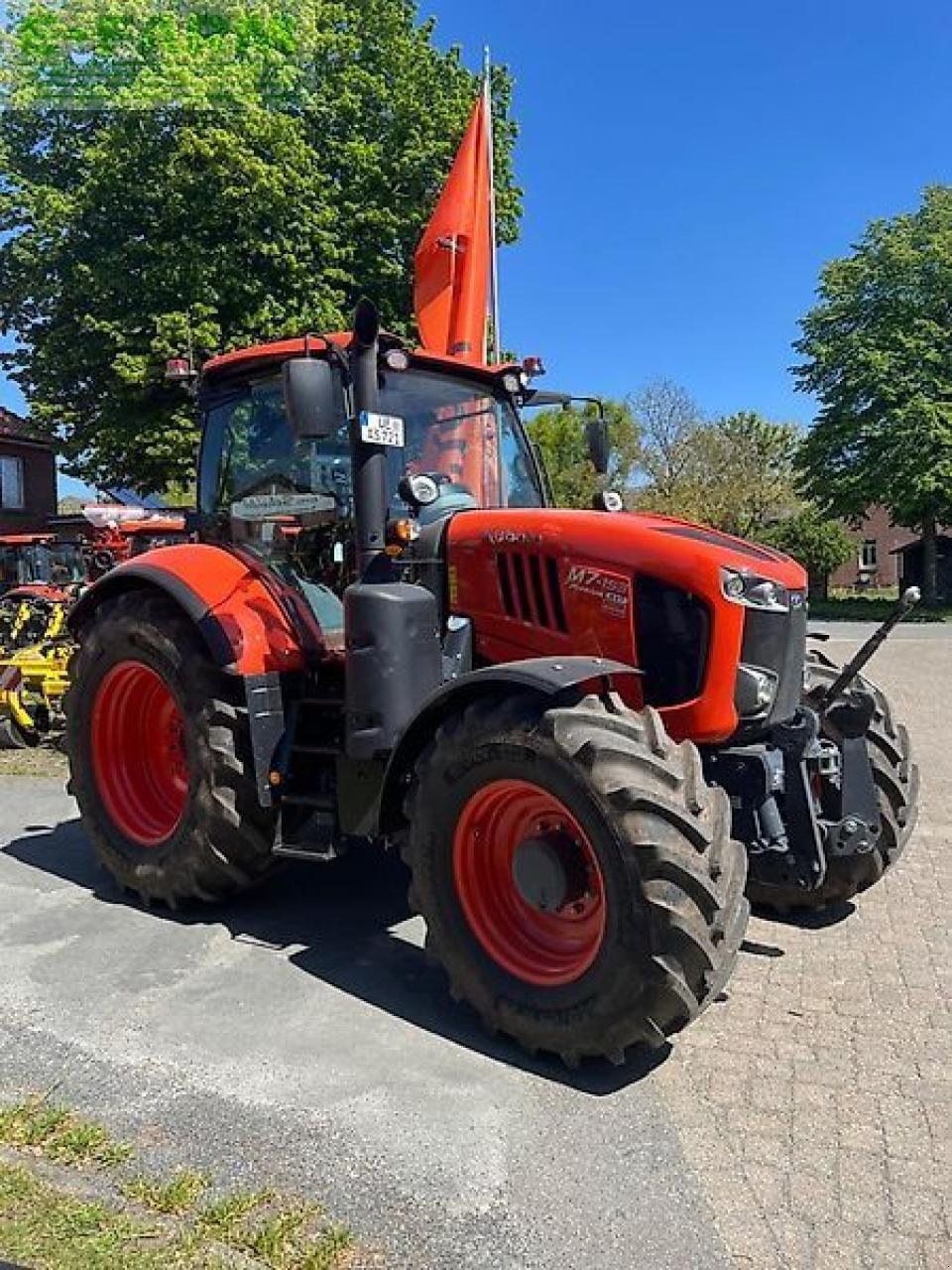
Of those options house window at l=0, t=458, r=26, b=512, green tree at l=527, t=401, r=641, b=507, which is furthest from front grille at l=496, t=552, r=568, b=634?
house window at l=0, t=458, r=26, b=512

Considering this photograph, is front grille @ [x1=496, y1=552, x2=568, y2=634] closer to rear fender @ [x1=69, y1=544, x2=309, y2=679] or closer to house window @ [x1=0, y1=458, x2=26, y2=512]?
rear fender @ [x1=69, y1=544, x2=309, y2=679]

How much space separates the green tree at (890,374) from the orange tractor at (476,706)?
26.9 meters

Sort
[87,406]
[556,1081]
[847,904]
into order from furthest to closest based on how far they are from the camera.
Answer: [87,406] → [847,904] → [556,1081]

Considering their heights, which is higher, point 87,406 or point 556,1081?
point 87,406

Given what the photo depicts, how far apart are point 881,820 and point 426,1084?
229 cm

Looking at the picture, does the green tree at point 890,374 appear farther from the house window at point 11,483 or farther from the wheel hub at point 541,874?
the wheel hub at point 541,874

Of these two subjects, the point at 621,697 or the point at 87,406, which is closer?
the point at 621,697

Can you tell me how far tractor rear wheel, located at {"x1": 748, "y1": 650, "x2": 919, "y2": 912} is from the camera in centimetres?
441

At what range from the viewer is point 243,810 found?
4.46m

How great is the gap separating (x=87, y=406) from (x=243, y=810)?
1674 cm

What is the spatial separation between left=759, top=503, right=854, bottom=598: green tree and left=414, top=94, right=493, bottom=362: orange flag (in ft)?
111

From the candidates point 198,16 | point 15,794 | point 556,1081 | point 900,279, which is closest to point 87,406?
point 198,16

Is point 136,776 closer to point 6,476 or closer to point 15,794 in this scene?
point 15,794

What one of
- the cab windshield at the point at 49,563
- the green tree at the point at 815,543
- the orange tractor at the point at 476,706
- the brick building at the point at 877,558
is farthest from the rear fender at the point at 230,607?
the brick building at the point at 877,558
